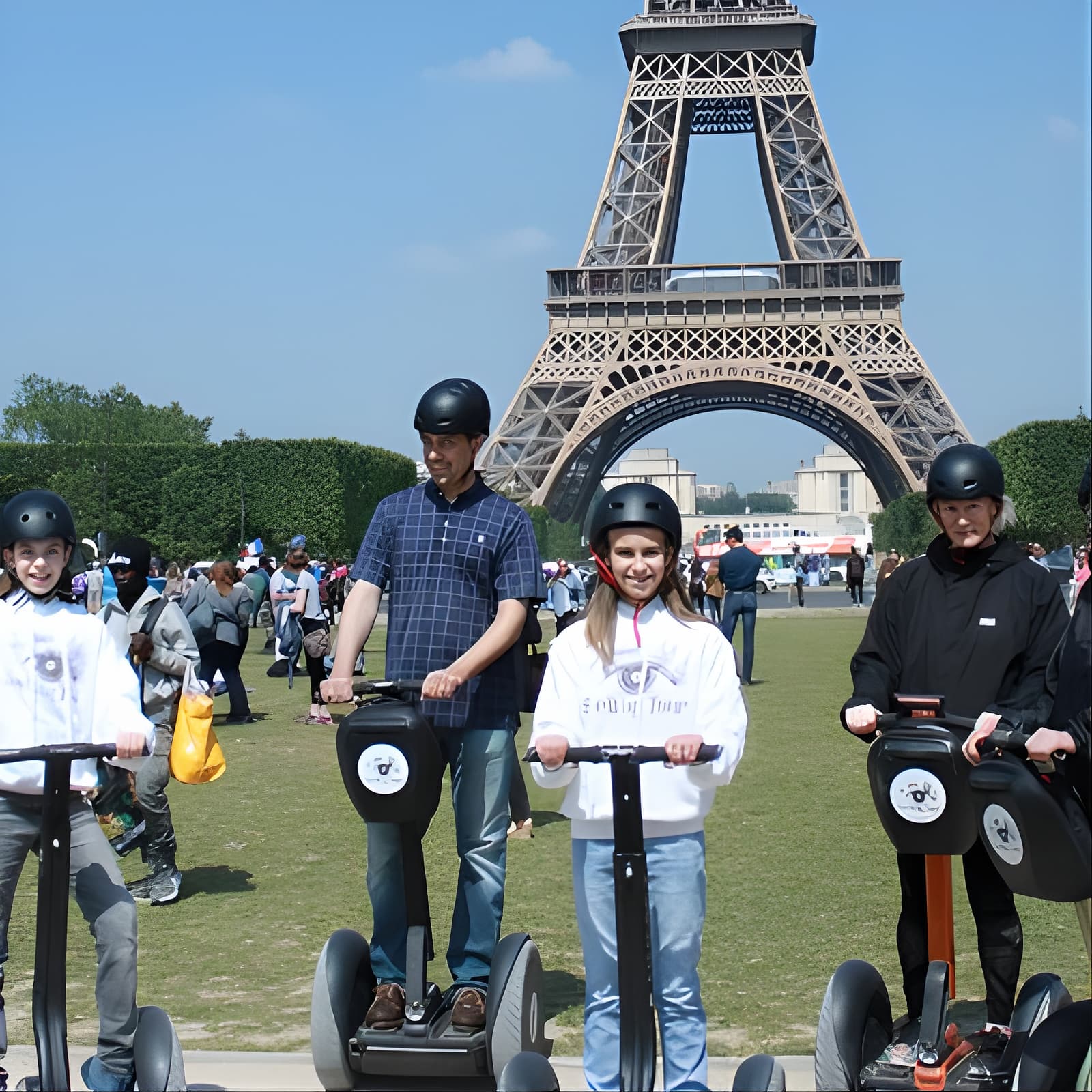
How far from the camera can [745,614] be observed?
1538 cm

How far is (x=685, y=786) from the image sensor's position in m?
3.47

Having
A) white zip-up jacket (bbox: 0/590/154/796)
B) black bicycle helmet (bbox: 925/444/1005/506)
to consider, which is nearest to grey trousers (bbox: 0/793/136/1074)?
white zip-up jacket (bbox: 0/590/154/796)

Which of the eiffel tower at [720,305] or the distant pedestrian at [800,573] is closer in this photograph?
the distant pedestrian at [800,573]

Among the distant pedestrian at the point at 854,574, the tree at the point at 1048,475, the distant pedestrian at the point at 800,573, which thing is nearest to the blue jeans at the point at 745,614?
the distant pedestrian at the point at 854,574

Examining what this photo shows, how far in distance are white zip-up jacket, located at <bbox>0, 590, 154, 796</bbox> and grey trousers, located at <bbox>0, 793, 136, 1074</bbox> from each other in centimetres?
12

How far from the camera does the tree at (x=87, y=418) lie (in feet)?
251

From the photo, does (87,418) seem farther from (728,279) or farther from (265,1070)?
(265,1070)

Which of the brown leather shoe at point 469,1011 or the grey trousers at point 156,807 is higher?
the grey trousers at point 156,807

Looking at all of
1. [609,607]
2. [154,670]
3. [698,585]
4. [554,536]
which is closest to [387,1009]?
[609,607]

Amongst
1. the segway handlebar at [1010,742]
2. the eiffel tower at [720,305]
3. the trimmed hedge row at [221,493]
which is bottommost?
the segway handlebar at [1010,742]

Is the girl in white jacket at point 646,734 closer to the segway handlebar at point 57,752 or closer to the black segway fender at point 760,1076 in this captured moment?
the black segway fender at point 760,1076

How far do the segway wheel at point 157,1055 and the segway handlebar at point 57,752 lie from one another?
2.20 feet

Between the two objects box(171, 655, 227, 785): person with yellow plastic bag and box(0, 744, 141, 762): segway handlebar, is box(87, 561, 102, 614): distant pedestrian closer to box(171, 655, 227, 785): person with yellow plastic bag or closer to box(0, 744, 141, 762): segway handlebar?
box(171, 655, 227, 785): person with yellow plastic bag

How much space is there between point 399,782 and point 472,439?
109 cm
